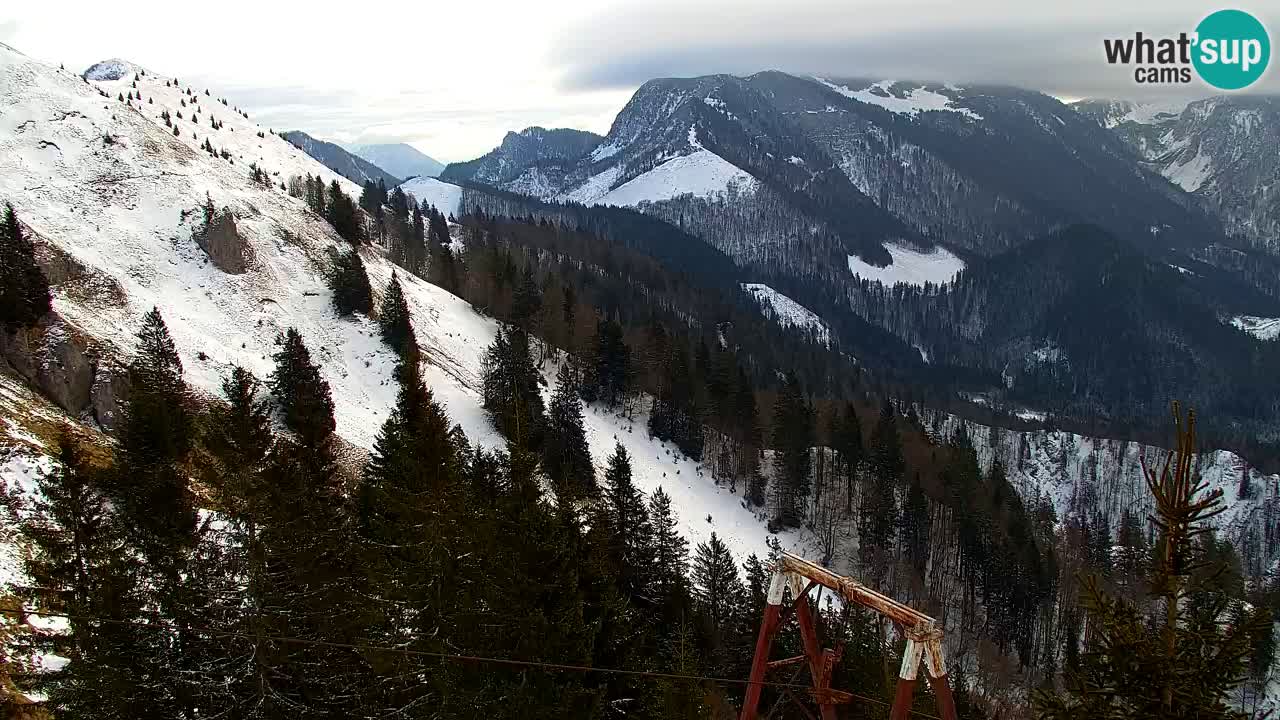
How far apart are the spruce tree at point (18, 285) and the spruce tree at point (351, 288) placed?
89.8 feet

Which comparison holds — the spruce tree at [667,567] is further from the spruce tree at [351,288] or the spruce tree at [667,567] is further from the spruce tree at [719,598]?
the spruce tree at [351,288]

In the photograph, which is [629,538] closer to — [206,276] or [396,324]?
[396,324]

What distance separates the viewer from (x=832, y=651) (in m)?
10.5

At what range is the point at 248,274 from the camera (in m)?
66.2

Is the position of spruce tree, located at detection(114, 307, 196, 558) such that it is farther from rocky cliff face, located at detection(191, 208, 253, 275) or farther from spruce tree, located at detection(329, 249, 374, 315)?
rocky cliff face, located at detection(191, 208, 253, 275)

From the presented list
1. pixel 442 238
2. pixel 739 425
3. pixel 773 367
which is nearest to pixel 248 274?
pixel 739 425

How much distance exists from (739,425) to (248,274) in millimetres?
50100

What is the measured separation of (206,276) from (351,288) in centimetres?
1177

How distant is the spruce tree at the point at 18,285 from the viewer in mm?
37281

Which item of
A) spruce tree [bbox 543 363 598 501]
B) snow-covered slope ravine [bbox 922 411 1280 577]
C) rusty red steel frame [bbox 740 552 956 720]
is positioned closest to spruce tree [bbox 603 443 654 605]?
spruce tree [bbox 543 363 598 501]

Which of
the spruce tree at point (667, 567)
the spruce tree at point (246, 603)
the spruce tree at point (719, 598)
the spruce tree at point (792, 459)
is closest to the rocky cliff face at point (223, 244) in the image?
the spruce tree at point (667, 567)

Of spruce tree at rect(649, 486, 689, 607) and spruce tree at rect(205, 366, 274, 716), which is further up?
spruce tree at rect(205, 366, 274, 716)

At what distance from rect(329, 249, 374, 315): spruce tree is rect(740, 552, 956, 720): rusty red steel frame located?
6393 cm

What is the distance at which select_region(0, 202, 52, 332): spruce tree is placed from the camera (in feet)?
122
